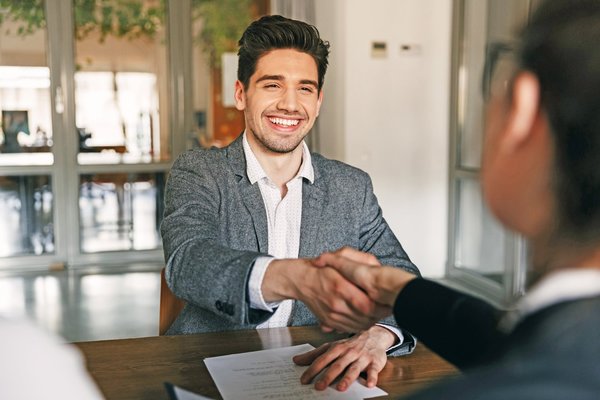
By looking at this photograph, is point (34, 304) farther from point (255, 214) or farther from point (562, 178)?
point (562, 178)

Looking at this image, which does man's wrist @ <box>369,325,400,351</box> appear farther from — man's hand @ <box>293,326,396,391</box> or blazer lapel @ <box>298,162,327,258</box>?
blazer lapel @ <box>298,162,327,258</box>

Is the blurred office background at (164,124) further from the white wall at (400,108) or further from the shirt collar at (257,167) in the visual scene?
the shirt collar at (257,167)

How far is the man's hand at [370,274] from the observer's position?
44.8 inches

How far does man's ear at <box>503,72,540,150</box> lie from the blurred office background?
440 centimetres

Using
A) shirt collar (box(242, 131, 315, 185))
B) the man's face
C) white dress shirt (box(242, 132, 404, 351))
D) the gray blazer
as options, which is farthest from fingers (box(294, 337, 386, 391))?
the man's face

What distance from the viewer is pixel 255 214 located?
1.90 m

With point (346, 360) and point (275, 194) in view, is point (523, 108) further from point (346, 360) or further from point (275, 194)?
point (275, 194)

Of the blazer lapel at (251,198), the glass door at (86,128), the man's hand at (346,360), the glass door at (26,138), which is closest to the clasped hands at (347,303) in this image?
the man's hand at (346,360)

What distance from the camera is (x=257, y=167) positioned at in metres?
1.98

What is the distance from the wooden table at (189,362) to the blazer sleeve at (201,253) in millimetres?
113

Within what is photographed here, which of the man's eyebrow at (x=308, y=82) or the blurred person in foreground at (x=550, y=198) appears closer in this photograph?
the blurred person in foreground at (x=550, y=198)

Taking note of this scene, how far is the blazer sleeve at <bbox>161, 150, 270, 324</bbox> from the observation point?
1316 millimetres

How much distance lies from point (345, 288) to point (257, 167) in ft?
2.69

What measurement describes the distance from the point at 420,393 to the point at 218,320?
49.3 inches
